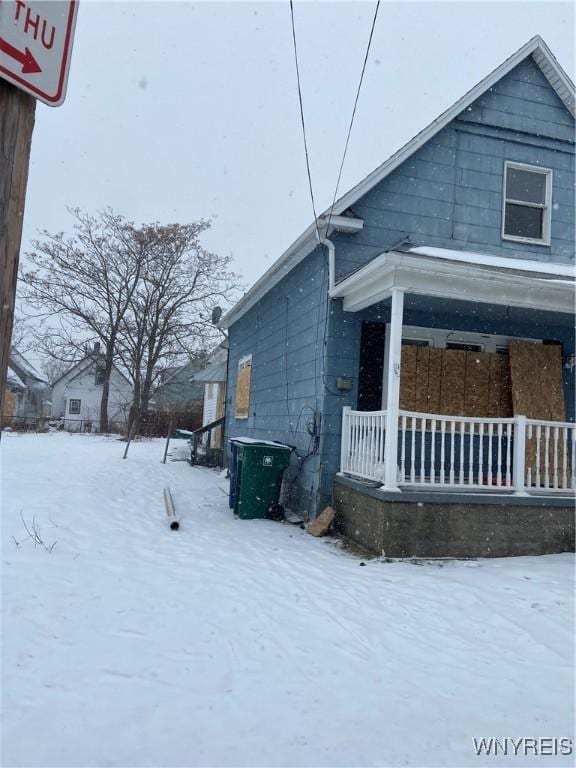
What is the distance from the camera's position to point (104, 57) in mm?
7996

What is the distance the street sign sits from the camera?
1.47 meters

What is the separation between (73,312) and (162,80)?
50.4 feet

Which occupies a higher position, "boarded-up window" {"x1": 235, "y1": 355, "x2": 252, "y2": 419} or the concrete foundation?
"boarded-up window" {"x1": 235, "y1": 355, "x2": 252, "y2": 419}

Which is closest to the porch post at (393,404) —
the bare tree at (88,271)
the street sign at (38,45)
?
the street sign at (38,45)

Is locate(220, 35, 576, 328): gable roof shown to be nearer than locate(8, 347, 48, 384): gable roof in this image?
Yes

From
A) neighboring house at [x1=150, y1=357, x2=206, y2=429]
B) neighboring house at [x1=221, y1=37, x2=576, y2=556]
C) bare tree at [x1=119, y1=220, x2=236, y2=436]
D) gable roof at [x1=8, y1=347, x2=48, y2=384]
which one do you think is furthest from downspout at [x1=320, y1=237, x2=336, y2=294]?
gable roof at [x1=8, y1=347, x2=48, y2=384]

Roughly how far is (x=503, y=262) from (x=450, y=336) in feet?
3.89

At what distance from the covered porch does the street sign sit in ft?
14.5

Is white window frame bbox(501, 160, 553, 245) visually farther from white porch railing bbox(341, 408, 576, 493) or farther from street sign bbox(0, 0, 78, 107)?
street sign bbox(0, 0, 78, 107)

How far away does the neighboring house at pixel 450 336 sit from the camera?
598cm

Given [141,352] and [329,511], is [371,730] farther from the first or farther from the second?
[141,352]

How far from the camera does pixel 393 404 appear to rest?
5.91 metres

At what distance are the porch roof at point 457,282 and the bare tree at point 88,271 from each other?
75.1ft

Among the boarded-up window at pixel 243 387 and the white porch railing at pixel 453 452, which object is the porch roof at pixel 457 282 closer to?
the white porch railing at pixel 453 452
